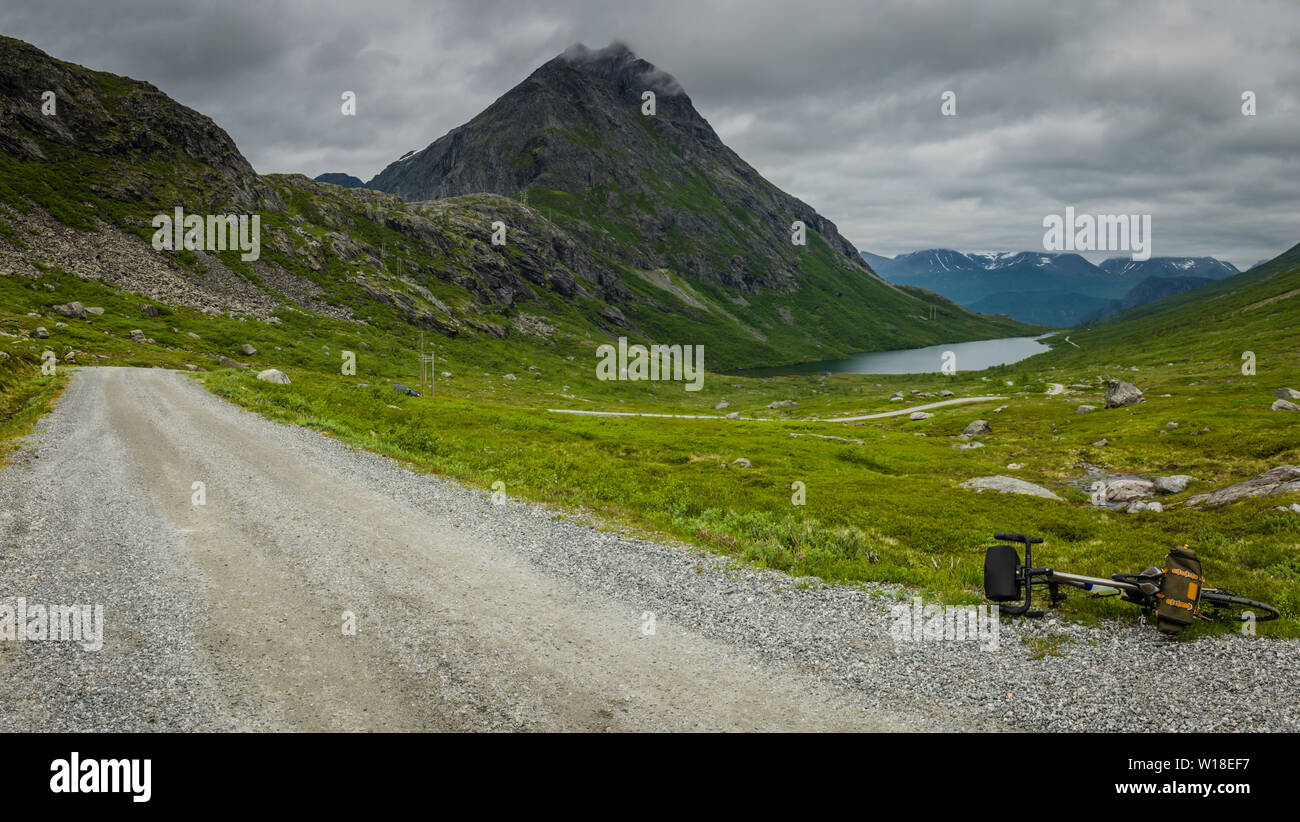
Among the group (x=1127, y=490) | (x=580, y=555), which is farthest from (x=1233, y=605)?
(x=1127, y=490)

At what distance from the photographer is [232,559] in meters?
17.8

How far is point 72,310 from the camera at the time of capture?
108 metres

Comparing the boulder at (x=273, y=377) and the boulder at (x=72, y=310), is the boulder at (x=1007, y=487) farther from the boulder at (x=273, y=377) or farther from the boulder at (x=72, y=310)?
the boulder at (x=72, y=310)

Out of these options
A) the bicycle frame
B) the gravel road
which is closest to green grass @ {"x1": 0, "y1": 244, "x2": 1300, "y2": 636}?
the bicycle frame

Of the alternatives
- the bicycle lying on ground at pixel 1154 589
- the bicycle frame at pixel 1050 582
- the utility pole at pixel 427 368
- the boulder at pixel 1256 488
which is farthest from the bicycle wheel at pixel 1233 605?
the utility pole at pixel 427 368

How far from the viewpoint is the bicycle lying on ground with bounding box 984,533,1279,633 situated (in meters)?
13.2

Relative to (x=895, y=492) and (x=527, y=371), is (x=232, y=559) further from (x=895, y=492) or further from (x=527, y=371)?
(x=527, y=371)

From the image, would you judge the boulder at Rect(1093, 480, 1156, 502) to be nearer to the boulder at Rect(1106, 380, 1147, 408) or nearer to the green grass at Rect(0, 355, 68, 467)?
the green grass at Rect(0, 355, 68, 467)

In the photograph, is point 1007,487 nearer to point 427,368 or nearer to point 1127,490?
point 1127,490

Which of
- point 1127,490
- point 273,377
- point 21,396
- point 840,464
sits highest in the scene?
point 273,377

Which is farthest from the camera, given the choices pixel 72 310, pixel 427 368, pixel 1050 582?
A: pixel 427 368

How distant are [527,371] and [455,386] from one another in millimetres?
51008

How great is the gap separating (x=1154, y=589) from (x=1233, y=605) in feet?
6.45
